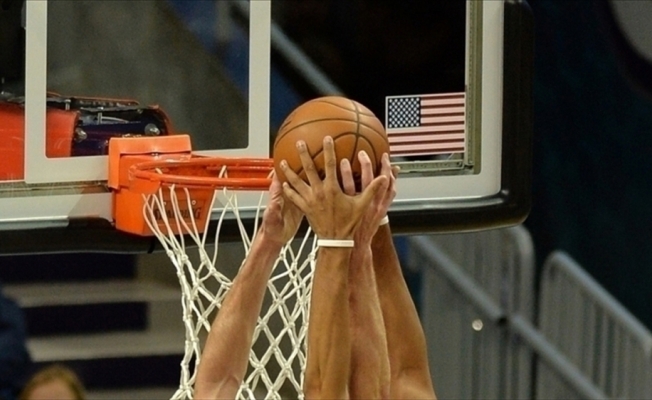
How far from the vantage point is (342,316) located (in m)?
1.36

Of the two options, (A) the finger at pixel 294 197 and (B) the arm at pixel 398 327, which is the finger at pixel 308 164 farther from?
(B) the arm at pixel 398 327

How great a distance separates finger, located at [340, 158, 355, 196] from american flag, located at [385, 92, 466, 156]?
44.4 inches

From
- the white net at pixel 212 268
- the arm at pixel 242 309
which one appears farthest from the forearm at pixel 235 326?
the white net at pixel 212 268

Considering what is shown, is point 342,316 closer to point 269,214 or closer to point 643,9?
point 269,214

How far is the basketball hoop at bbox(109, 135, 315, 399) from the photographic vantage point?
203cm

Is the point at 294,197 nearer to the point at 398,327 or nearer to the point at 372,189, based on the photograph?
the point at 372,189

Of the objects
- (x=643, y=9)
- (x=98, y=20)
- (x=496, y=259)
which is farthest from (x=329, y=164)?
(x=643, y=9)

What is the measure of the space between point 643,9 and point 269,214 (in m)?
2.23

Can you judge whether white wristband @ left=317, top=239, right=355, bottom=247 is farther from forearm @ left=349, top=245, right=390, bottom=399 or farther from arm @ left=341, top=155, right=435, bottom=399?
arm @ left=341, top=155, right=435, bottom=399

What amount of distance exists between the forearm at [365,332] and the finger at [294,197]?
0.31 feet

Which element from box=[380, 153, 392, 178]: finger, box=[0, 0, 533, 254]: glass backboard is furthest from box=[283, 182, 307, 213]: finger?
box=[0, 0, 533, 254]: glass backboard

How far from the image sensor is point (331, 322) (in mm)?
1356

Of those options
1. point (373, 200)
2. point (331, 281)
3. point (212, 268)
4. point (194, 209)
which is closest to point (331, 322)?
point (331, 281)

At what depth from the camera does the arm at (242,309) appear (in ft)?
5.02
